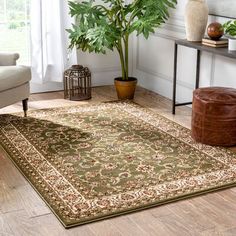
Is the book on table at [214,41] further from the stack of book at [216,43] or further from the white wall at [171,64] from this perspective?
the white wall at [171,64]

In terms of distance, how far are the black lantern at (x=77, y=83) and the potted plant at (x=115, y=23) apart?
241mm

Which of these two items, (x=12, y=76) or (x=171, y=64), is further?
(x=171, y=64)

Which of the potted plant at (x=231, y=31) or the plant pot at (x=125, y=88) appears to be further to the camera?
the plant pot at (x=125, y=88)

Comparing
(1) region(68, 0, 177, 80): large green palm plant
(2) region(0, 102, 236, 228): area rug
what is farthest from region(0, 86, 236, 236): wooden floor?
(1) region(68, 0, 177, 80): large green palm plant

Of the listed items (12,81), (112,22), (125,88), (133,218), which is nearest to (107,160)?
(133,218)

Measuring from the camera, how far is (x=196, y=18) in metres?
4.10

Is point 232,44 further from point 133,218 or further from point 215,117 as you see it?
point 133,218

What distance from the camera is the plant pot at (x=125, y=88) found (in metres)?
4.90

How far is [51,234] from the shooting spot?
8.04 ft

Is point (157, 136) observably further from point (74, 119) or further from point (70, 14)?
point (70, 14)

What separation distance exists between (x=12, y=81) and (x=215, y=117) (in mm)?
1668

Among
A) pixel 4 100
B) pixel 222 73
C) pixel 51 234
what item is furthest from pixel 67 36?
pixel 51 234

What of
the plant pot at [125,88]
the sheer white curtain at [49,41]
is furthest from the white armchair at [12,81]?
the plant pot at [125,88]

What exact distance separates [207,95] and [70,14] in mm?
1829
